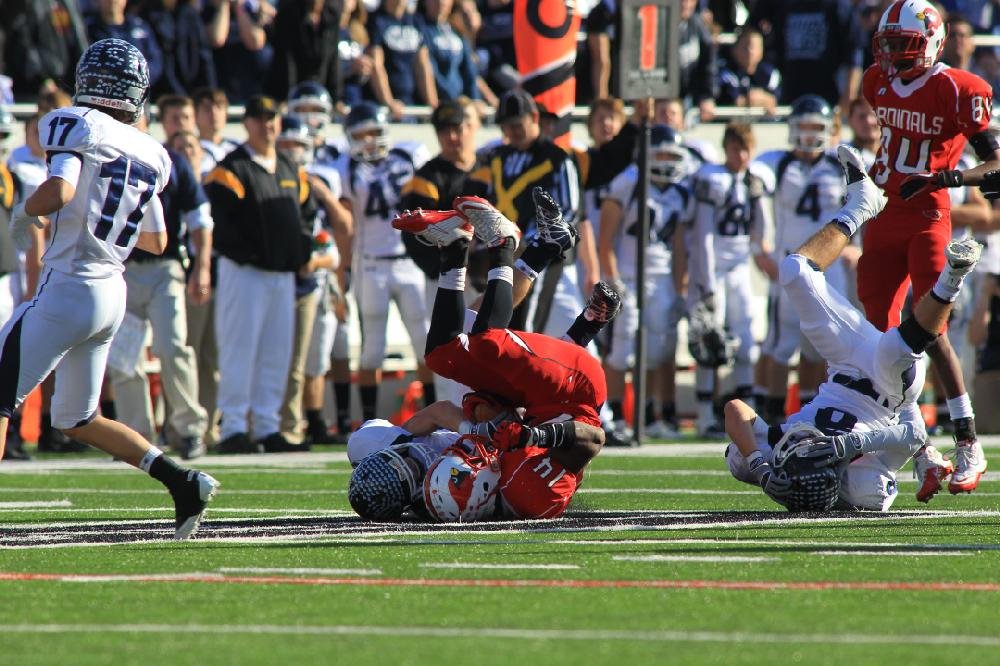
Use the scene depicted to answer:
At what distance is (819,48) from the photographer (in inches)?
709

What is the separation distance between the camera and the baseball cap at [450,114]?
12242 mm

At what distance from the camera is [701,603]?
16.9ft

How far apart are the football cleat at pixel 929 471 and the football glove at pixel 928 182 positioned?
3.87 ft

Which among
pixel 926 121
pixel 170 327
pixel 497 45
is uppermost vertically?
pixel 926 121

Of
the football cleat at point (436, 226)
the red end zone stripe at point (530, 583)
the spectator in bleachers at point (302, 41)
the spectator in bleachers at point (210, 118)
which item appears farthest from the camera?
the spectator in bleachers at point (302, 41)

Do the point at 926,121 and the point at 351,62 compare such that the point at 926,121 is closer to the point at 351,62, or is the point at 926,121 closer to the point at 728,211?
the point at 728,211

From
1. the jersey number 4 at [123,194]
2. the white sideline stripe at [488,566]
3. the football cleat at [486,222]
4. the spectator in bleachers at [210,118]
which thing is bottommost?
the white sideline stripe at [488,566]

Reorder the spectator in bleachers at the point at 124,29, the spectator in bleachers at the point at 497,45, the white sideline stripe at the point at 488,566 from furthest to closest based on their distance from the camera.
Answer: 1. the spectator in bleachers at the point at 497,45
2. the spectator in bleachers at the point at 124,29
3. the white sideline stripe at the point at 488,566

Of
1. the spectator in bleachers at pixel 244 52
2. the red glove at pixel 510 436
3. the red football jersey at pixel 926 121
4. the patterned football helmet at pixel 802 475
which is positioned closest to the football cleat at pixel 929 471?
the patterned football helmet at pixel 802 475

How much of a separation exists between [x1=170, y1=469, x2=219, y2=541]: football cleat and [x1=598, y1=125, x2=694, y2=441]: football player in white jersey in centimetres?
715

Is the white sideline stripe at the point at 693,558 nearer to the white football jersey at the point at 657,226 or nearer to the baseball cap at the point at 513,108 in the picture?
the baseball cap at the point at 513,108

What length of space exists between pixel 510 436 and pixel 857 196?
7.40 feet

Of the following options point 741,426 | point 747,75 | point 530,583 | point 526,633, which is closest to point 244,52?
point 747,75

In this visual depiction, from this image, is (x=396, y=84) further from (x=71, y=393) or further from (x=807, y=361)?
(x=71, y=393)
